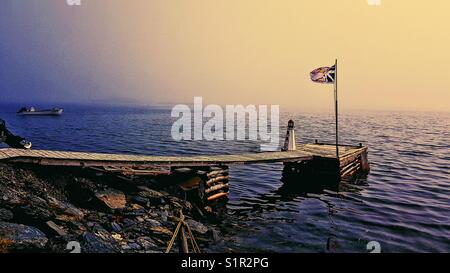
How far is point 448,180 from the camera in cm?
2716

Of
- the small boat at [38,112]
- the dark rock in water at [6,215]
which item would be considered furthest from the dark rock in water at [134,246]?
the small boat at [38,112]

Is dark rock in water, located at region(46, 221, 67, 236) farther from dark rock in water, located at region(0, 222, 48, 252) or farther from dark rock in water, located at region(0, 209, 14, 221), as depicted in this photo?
dark rock in water, located at region(0, 209, 14, 221)

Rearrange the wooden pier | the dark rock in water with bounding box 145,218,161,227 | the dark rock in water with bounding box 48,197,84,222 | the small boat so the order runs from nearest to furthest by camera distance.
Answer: the dark rock in water with bounding box 48,197,84,222 < the dark rock in water with bounding box 145,218,161,227 < the wooden pier < the small boat

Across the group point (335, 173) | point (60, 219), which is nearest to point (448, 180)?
point (335, 173)

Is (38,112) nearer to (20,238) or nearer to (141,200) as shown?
(141,200)

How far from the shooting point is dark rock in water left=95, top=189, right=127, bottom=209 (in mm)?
13055

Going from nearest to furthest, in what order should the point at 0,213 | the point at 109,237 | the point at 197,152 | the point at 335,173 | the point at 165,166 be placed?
the point at 0,213 < the point at 109,237 < the point at 165,166 < the point at 335,173 < the point at 197,152

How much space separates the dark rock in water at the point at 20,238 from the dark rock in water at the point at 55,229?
0.33 metres

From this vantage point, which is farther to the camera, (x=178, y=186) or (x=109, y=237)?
(x=178, y=186)

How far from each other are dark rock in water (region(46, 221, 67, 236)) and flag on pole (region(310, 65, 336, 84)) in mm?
17084

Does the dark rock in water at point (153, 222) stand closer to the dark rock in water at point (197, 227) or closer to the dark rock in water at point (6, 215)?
the dark rock in water at point (197, 227)

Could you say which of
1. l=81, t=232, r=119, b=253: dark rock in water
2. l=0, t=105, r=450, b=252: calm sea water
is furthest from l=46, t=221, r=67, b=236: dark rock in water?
l=0, t=105, r=450, b=252: calm sea water

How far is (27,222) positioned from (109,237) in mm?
2385
